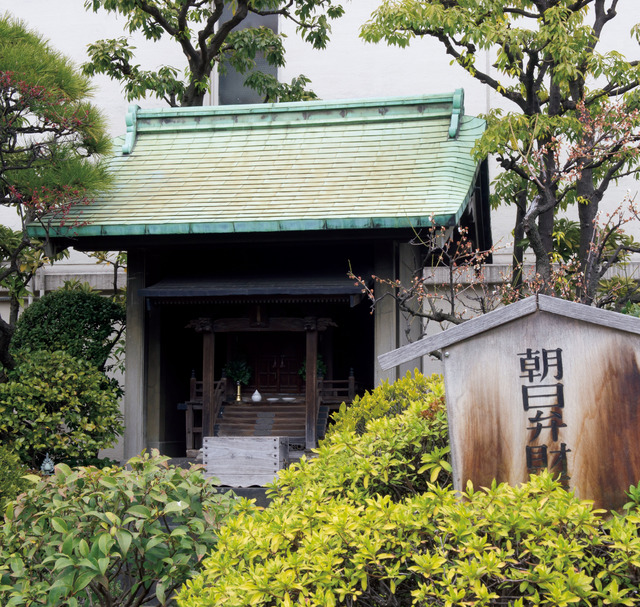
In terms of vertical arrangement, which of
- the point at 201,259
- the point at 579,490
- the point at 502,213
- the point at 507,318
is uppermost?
the point at 502,213

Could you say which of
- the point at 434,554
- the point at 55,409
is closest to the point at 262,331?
the point at 55,409

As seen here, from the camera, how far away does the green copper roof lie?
10469 mm

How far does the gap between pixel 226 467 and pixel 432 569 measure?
7.07 meters

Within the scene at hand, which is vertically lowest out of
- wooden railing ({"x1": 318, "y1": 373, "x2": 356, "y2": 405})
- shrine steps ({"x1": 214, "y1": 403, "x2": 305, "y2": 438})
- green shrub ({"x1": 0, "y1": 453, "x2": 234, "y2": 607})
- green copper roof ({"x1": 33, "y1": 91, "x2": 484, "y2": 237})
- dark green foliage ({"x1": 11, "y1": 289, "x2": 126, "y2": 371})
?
green shrub ({"x1": 0, "y1": 453, "x2": 234, "y2": 607})

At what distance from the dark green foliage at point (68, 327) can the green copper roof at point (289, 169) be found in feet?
5.03

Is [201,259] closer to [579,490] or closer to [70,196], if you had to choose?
[70,196]

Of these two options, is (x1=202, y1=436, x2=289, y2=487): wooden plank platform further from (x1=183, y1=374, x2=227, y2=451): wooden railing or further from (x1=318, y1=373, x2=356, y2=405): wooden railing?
(x1=318, y1=373, x2=356, y2=405): wooden railing

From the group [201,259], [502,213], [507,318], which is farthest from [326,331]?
[507,318]

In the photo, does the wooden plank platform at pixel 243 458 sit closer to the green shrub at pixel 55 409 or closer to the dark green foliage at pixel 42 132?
the green shrub at pixel 55 409

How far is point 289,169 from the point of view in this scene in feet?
38.9

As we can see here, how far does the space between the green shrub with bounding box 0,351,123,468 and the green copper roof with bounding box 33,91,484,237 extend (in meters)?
1.82

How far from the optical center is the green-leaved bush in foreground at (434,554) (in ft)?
12.1

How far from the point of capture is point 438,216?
32.3 ft

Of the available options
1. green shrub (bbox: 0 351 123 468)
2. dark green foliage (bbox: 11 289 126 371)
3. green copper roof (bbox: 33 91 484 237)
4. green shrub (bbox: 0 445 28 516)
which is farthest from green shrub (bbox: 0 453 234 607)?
dark green foliage (bbox: 11 289 126 371)
